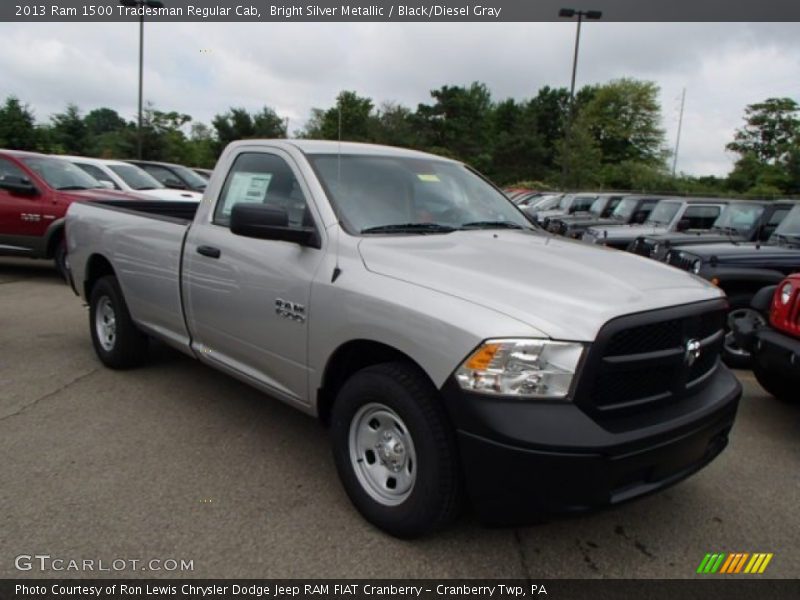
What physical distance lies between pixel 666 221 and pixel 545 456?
10.4 m

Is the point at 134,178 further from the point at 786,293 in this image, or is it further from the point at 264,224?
the point at 786,293

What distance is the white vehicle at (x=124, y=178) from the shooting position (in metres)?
11.6

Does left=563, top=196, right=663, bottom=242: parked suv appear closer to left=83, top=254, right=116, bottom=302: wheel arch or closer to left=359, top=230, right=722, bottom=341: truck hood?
left=83, top=254, right=116, bottom=302: wheel arch

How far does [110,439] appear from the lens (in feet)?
13.0

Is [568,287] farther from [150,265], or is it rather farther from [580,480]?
[150,265]

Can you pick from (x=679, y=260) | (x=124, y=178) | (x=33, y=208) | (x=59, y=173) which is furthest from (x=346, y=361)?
(x=124, y=178)

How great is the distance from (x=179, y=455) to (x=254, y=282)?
114cm

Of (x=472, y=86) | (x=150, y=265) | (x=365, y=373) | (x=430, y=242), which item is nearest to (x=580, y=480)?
(x=365, y=373)

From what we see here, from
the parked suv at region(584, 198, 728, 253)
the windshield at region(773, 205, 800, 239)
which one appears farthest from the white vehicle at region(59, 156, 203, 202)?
the windshield at region(773, 205, 800, 239)

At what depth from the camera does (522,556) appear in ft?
9.55

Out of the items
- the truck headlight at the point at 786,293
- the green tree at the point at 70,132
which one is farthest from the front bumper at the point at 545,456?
the green tree at the point at 70,132

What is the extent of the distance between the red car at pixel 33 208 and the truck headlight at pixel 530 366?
8.02 m

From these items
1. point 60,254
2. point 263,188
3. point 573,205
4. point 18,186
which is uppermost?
point 573,205

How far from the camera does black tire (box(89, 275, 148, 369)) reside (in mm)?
5105
